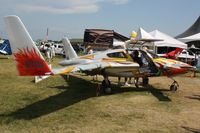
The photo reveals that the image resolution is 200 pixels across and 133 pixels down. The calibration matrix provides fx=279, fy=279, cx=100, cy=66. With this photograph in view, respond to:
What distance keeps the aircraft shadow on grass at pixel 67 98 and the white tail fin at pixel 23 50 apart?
1564 millimetres

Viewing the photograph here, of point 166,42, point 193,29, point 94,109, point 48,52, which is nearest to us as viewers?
point 94,109

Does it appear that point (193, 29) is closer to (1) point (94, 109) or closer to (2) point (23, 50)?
(1) point (94, 109)

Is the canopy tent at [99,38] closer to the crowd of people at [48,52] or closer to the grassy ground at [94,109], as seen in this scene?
the crowd of people at [48,52]

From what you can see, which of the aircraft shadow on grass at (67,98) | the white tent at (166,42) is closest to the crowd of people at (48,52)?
the white tent at (166,42)

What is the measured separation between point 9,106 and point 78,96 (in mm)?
3345

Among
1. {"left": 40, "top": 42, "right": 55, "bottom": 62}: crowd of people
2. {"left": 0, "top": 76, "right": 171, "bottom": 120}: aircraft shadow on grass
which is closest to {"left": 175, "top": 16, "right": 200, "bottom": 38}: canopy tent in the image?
{"left": 40, "top": 42, "right": 55, "bottom": 62}: crowd of people

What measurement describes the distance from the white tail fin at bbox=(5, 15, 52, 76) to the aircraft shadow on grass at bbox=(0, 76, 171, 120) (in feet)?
5.13

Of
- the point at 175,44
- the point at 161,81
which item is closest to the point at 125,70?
the point at 161,81

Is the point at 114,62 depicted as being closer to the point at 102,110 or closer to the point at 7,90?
the point at 102,110

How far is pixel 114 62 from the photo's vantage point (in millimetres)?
13320

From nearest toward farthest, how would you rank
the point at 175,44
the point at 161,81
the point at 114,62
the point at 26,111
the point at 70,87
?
the point at 26,111 → the point at 114,62 → the point at 70,87 → the point at 161,81 → the point at 175,44

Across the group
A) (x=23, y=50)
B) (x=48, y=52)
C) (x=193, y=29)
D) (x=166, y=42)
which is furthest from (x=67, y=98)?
(x=193, y=29)

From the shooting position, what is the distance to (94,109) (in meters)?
10.4

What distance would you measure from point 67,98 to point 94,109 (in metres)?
2.36
